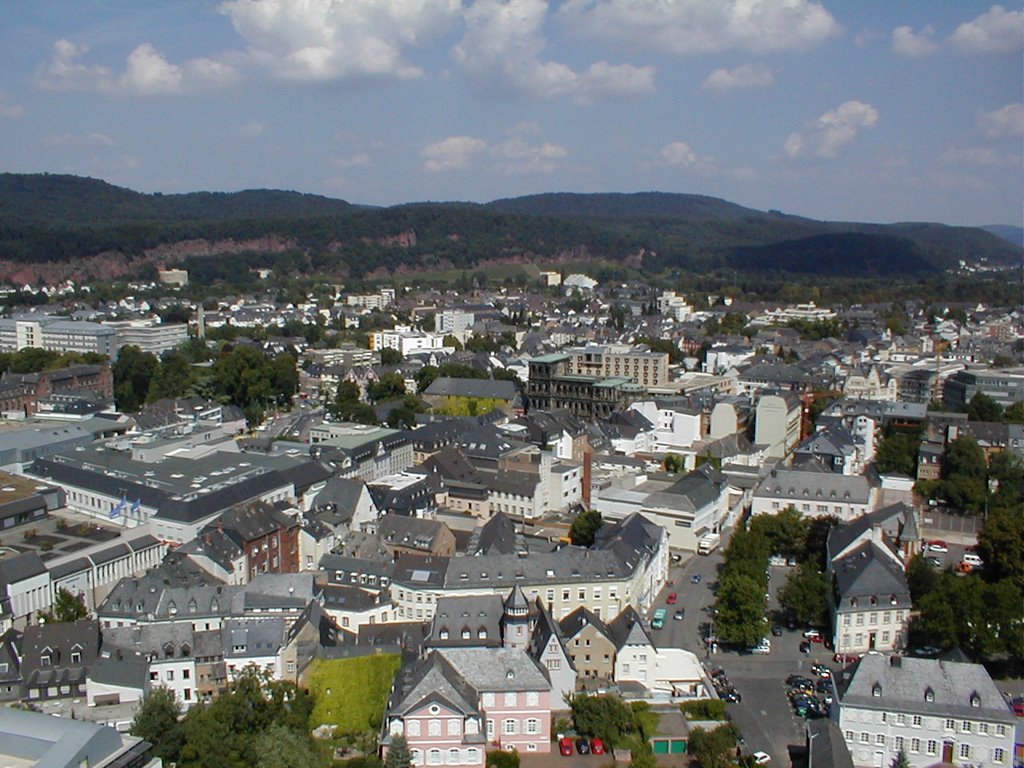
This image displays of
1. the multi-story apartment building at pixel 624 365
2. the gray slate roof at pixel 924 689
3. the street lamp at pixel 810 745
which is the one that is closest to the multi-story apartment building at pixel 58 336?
the multi-story apartment building at pixel 624 365

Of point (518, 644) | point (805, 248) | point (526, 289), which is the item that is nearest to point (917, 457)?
point (518, 644)

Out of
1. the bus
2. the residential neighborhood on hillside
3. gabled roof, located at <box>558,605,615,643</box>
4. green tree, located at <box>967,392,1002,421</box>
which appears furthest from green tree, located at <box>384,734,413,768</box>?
green tree, located at <box>967,392,1002,421</box>

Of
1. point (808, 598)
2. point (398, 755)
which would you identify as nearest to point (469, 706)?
point (398, 755)

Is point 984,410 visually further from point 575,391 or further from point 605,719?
point 605,719

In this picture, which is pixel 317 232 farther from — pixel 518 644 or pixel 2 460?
pixel 518 644

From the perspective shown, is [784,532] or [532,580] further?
[784,532]

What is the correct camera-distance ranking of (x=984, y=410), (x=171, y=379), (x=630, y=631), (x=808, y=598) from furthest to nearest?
1. (x=171, y=379)
2. (x=984, y=410)
3. (x=808, y=598)
4. (x=630, y=631)

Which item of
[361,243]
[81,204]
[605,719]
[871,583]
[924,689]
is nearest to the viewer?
[924,689]
